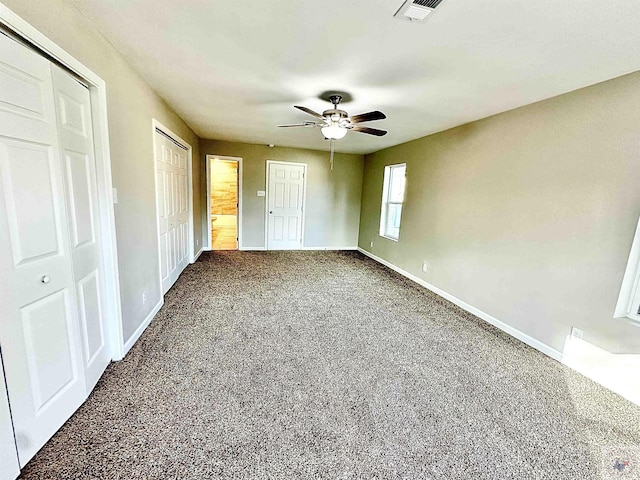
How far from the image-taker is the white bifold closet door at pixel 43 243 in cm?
117

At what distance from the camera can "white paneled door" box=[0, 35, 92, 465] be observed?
1161 mm

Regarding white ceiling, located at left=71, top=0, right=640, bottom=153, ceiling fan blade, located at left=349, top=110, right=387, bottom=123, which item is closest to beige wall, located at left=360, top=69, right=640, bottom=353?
white ceiling, located at left=71, top=0, right=640, bottom=153

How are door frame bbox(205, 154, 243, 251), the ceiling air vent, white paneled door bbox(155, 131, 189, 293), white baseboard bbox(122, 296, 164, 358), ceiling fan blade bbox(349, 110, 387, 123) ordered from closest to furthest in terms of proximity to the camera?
the ceiling air vent
white baseboard bbox(122, 296, 164, 358)
ceiling fan blade bbox(349, 110, 387, 123)
white paneled door bbox(155, 131, 189, 293)
door frame bbox(205, 154, 243, 251)

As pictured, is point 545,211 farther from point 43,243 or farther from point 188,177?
point 188,177

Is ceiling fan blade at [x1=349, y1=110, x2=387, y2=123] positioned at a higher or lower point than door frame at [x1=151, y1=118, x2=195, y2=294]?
higher

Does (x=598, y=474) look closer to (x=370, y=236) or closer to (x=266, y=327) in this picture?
(x=266, y=327)

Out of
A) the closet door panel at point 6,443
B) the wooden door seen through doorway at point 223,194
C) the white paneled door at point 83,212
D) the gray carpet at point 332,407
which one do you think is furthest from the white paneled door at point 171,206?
the wooden door seen through doorway at point 223,194

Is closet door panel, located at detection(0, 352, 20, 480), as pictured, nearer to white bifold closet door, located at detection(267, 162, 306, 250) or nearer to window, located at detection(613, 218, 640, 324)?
window, located at detection(613, 218, 640, 324)

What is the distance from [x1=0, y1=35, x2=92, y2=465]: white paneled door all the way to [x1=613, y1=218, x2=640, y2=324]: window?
144 inches

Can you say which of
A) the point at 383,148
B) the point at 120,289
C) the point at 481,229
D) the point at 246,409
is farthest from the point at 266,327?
the point at 383,148

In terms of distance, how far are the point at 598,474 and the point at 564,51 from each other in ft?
7.90

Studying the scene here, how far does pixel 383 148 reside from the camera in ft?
18.2

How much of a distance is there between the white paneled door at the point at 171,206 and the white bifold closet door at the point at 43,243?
1.44 meters

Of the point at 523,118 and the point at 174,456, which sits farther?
the point at 523,118
